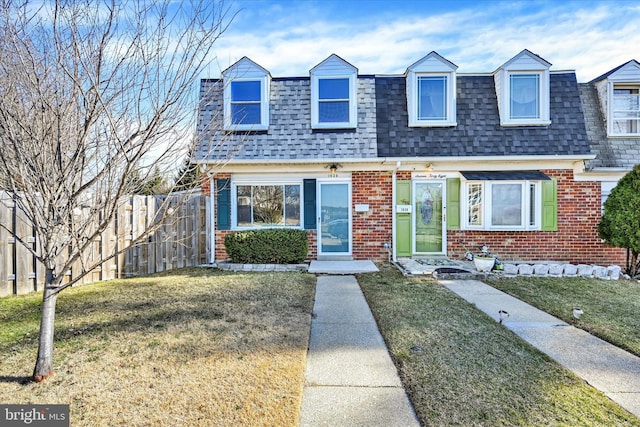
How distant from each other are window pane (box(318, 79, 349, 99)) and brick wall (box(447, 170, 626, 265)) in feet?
18.4

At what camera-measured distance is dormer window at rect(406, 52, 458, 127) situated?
31.4 ft

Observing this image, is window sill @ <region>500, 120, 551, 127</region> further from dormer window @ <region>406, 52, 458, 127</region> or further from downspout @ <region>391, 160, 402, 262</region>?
downspout @ <region>391, 160, 402, 262</region>

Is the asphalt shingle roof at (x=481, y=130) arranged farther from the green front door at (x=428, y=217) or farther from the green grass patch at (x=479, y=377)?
the green grass patch at (x=479, y=377)

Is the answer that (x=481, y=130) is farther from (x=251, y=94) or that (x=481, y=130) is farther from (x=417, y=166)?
(x=251, y=94)

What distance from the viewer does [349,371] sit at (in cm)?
338

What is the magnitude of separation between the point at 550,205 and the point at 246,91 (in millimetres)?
9050

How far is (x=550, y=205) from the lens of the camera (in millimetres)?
9289

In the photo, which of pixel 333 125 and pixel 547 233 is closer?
pixel 547 233

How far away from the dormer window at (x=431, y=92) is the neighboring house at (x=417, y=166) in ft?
0.09

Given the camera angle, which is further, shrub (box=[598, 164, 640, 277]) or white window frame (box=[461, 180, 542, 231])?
white window frame (box=[461, 180, 542, 231])

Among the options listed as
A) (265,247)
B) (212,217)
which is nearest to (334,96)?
(265,247)

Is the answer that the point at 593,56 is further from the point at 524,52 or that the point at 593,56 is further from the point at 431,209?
the point at 431,209

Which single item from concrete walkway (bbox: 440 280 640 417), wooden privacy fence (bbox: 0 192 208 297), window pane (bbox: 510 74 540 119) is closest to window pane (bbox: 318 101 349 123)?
wooden privacy fence (bbox: 0 192 208 297)

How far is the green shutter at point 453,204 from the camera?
959 cm
